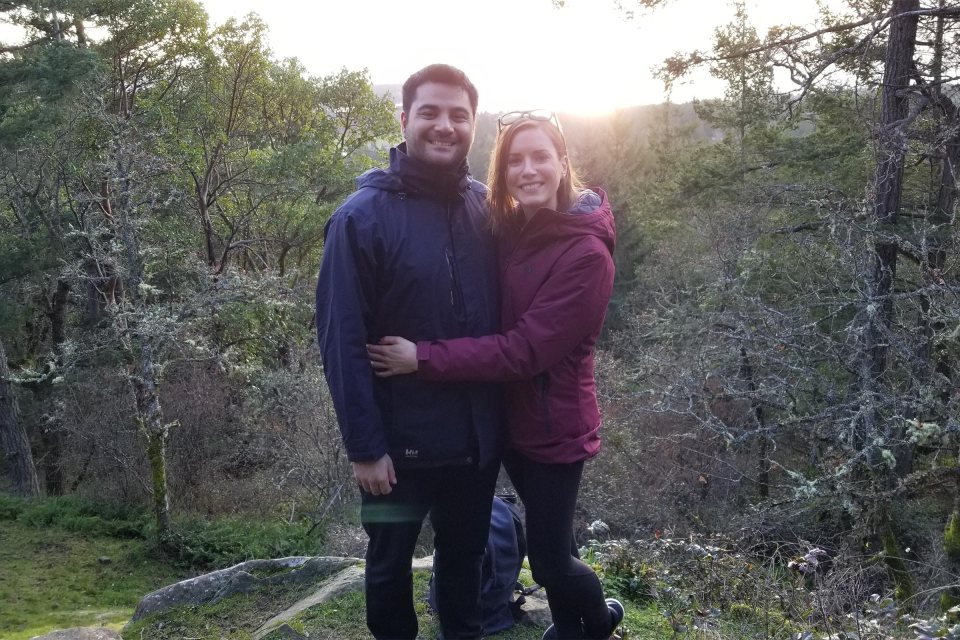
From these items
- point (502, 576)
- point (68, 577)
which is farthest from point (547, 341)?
point (68, 577)

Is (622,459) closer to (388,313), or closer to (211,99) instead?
(388,313)

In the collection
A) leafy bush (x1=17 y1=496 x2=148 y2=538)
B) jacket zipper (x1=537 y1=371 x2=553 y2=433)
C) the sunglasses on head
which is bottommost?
leafy bush (x1=17 y1=496 x2=148 y2=538)

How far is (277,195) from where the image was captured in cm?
1439

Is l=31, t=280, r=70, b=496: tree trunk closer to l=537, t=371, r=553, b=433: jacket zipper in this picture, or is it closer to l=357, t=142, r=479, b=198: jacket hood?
l=357, t=142, r=479, b=198: jacket hood

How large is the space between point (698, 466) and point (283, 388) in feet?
18.5

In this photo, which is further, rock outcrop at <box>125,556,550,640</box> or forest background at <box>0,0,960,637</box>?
forest background at <box>0,0,960,637</box>

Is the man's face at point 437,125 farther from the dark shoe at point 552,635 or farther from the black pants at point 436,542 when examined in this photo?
the dark shoe at point 552,635

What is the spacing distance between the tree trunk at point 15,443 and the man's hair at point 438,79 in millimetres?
11603

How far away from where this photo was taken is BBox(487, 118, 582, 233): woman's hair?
2270 millimetres

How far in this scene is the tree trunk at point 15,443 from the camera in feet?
37.9

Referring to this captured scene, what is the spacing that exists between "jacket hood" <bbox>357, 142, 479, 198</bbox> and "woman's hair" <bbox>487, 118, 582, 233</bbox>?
13cm

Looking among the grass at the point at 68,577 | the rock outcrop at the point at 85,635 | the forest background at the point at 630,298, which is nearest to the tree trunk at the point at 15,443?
the forest background at the point at 630,298

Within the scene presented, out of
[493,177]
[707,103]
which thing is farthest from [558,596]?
[707,103]

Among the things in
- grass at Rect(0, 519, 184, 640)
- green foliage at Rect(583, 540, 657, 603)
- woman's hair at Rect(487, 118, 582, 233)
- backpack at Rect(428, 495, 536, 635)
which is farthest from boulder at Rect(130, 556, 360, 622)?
grass at Rect(0, 519, 184, 640)
